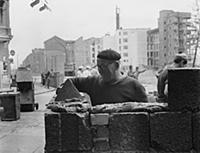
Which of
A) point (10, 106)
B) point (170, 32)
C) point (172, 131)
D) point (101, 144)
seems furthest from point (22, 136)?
point (170, 32)

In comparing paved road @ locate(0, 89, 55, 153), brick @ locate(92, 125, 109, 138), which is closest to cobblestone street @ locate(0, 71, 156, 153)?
paved road @ locate(0, 89, 55, 153)

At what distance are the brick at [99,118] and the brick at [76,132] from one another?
46 mm

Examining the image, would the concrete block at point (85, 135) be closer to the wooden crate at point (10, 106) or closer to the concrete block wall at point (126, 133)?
the concrete block wall at point (126, 133)

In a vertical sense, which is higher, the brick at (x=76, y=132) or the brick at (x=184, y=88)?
the brick at (x=184, y=88)

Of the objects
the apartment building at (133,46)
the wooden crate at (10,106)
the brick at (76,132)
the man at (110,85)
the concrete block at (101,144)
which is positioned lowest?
the wooden crate at (10,106)

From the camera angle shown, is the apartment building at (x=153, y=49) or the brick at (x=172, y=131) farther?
the apartment building at (x=153, y=49)

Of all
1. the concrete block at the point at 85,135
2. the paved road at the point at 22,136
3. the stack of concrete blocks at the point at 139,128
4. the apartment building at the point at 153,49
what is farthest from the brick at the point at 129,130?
the apartment building at the point at 153,49

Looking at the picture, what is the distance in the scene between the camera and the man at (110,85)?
3.70 meters

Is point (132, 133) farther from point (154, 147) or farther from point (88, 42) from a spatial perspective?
point (88, 42)

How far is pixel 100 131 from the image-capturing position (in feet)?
9.80

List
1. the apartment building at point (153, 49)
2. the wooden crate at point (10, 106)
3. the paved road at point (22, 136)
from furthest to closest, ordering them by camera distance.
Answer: the apartment building at point (153, 49) → the wooden crate at point (10, 106) → the paved road at point (22, 136)

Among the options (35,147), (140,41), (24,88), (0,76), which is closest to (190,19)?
(140,41)

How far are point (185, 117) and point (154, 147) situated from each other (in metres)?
0.32

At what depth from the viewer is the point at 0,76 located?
80.1ft
